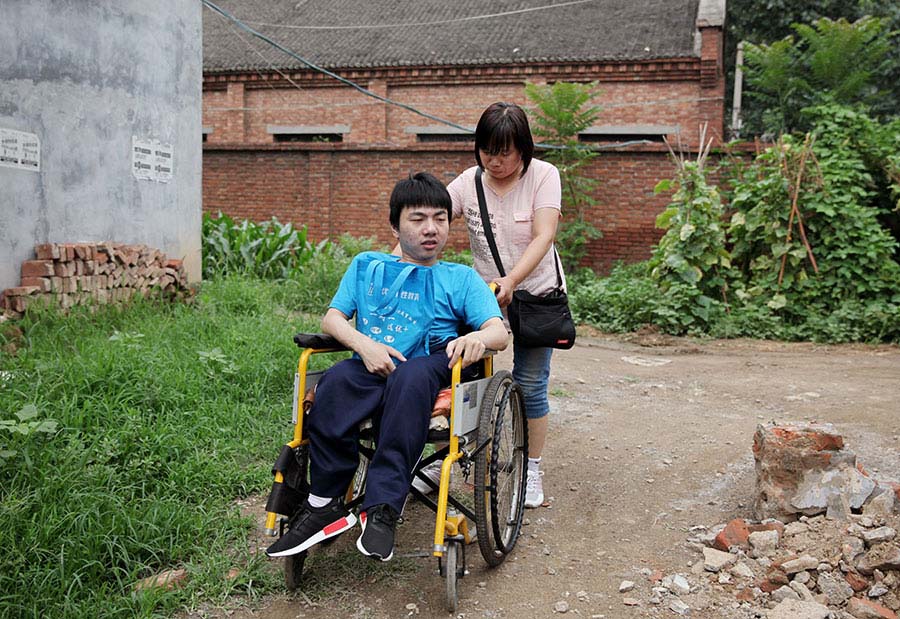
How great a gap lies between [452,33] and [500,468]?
16699mm

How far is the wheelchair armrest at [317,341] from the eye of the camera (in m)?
3.04

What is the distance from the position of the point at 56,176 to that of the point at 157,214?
107 cm

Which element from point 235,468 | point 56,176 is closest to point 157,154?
point 56,176

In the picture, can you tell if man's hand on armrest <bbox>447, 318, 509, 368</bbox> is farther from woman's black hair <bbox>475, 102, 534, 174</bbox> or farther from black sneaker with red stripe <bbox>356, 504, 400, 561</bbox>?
woman's black hair <bbox>475, 102, 534, 174</bbox>

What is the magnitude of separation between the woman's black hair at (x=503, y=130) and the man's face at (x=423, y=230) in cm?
44

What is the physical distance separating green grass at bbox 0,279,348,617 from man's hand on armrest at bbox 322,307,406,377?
0.90 metres

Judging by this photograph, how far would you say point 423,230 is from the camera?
313cm

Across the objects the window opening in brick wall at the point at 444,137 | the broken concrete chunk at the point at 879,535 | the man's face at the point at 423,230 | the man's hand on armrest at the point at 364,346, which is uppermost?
the window opening in brick wall at the point at 444,137

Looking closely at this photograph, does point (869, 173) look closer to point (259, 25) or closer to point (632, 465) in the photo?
point (632, 465)

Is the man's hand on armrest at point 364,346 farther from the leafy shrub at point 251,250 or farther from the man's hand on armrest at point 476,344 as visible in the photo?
the leafy shrub at point 251,250

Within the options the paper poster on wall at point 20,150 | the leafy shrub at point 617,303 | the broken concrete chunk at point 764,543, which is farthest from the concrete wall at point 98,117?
the broken concrete chunk at point 764,543

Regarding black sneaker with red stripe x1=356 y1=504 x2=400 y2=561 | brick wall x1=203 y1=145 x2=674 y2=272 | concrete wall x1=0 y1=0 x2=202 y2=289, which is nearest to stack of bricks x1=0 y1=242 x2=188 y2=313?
concrete wall x1=0 y1=0 x2=202 y2=289

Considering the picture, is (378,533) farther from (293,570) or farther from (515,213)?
(515,213)

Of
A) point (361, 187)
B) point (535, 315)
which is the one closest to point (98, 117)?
point (535, 315)
